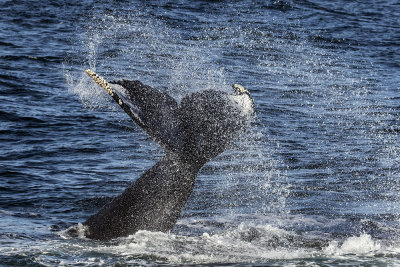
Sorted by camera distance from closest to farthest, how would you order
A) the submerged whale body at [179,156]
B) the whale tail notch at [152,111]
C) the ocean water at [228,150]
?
the whale tail notch at [152,111] → the submerged whale body at [179,156] → the ocean water at [228,150]

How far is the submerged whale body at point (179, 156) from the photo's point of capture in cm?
850

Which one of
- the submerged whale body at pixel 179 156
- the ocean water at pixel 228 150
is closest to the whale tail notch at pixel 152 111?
the submerged whale body at pixel 179 156

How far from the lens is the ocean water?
9047mm

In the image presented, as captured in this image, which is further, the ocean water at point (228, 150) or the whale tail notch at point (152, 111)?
the ocean water at point (228, 150)

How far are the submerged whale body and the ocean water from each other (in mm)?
222

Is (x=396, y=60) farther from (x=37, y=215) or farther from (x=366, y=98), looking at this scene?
(x=37, y=215)

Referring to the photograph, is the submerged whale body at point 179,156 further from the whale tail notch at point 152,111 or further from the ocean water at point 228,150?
the ocean water at point 228,150

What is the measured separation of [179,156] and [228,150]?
6.48 meters

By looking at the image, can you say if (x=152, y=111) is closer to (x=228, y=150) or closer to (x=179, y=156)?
(x=179, y=156)

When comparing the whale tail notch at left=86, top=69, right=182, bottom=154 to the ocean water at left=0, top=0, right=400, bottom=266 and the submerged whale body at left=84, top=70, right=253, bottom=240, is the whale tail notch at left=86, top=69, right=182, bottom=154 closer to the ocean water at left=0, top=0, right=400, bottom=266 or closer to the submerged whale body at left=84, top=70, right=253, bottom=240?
the submerged whale body at left=84, top=70, right=253, bottom=240

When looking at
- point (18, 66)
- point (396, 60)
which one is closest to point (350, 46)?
point (396, 60)

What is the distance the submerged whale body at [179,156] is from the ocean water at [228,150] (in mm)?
222

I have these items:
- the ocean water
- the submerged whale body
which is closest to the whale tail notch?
the submerged whale body

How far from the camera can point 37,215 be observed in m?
10.7
